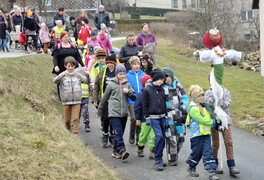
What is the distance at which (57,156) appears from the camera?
6941 millimetres

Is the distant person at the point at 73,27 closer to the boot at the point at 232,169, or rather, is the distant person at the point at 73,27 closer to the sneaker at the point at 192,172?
the sneaker at the point at 192,172

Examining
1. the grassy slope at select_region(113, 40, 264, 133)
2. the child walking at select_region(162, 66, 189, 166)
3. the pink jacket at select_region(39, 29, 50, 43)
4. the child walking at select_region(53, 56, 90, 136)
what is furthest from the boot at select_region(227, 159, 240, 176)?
the pink jacket at select_region(39, 29, 50, 43)

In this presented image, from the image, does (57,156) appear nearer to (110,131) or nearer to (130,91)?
(130,91)

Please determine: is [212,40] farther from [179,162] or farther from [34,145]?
[34,145]

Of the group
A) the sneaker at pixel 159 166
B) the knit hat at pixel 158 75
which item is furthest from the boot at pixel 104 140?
the knit hat at pixel 158 75

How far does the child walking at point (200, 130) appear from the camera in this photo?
24.8 feet

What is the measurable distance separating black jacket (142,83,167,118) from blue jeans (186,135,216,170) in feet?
2.81

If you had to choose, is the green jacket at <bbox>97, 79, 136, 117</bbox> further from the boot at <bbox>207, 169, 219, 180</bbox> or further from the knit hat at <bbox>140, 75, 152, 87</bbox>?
the boot at <bbox>207, 169, 219, 180</bbox>

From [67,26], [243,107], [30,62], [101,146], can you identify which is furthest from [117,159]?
[67,26]

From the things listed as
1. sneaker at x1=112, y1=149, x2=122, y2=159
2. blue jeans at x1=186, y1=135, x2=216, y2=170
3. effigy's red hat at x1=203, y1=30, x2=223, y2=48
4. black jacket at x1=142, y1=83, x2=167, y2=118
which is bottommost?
sneaker at x1=112, y1=149, x2=122, y2=159

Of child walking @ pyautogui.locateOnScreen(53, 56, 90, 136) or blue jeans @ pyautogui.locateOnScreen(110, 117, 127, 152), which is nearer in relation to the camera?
blue jeans @ pyautogui.locateOnScreen(110, 117, 127, 152)

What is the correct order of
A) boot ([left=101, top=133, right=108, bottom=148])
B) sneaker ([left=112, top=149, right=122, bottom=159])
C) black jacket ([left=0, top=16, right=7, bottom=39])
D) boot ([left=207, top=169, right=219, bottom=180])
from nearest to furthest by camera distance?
boot ([left=207, top=169, right=219, bottom=180]) < sneaker ([left=112, top=149, right=122, bottom=159]) < boot ([left=101, top=133, right=108, bottom=148]) < black jacket ([left=0, top=16, right=7, bottom=39])

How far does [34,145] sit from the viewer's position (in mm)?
7039

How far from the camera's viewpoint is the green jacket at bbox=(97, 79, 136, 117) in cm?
880
